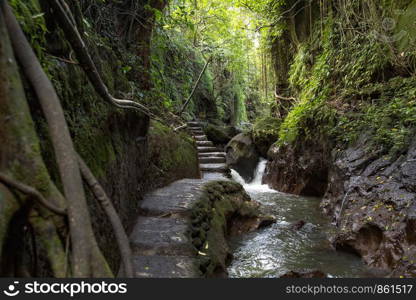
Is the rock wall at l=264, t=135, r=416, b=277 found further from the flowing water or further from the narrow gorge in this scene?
the flowing water

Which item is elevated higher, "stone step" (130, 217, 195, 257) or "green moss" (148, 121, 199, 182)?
"green moss" (148, 121, 199, 182)

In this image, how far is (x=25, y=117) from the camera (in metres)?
1.50

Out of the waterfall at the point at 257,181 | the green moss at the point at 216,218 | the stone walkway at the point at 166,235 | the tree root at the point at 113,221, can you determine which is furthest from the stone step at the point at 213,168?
the tree root at the point at 113,221

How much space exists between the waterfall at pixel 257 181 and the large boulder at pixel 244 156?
0.19 meters

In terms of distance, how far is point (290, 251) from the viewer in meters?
4.73

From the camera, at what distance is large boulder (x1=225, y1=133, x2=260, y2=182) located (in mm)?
11391

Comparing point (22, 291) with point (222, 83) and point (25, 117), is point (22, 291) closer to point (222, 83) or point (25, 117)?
point (25, 117)

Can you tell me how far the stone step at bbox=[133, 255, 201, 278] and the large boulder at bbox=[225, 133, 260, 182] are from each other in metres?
8.11

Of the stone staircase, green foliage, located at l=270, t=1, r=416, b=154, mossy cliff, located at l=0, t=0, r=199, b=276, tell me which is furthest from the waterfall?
mossy cliff, located at l=0, t=0, r=199, b=276

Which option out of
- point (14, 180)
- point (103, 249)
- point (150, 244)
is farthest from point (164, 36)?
point (14, 180)

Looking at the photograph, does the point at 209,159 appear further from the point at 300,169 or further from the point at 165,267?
the point at 165,267

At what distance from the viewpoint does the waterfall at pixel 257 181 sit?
380 inches

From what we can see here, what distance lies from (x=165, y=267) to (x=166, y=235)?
2.02ft

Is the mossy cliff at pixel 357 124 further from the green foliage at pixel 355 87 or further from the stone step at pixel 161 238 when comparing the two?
the stone step at pixel 161 238
